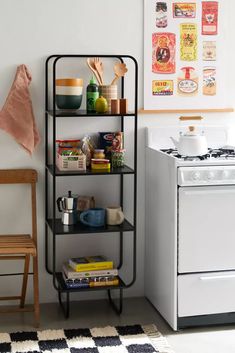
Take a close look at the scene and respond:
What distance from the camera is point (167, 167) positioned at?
3955 mm

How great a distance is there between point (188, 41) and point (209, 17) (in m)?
0.20

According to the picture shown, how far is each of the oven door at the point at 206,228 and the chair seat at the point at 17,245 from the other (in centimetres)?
82

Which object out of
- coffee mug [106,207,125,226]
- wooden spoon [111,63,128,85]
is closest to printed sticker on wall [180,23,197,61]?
wooden spoon [111,63,128,85]

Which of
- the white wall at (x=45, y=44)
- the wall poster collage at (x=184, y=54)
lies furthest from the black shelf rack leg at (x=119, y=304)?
the wall poster collage at (x=184, y=54)

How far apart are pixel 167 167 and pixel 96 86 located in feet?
2.08

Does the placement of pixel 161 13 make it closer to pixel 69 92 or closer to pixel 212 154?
pixel 69 92

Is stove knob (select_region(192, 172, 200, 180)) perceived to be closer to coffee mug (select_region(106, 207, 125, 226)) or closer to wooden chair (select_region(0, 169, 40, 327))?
coffee mug (select_region(106, 207, 125, 226))

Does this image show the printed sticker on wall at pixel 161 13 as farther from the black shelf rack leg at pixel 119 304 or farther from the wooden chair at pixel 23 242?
the black shelf rack leg at pixel 119 304

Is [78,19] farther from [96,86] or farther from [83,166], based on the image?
[83,166]

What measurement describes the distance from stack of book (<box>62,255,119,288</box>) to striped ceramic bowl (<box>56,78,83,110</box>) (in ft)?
2.99

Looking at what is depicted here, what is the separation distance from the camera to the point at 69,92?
13.2 feet

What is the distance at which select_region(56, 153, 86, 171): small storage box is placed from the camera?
4008 millimetres

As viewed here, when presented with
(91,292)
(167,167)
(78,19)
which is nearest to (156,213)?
(167,167)

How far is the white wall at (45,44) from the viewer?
4125mm
